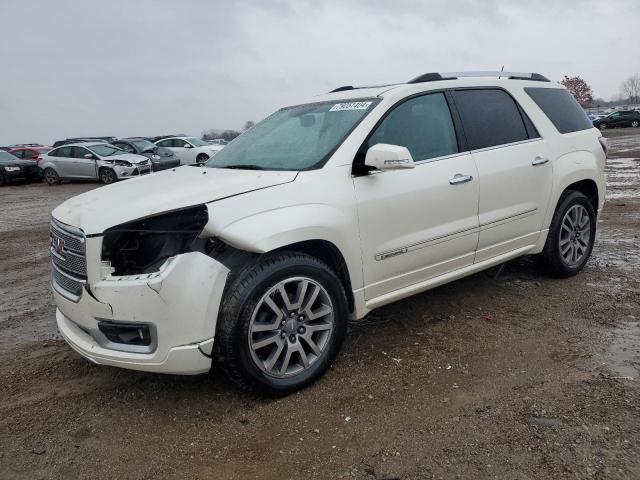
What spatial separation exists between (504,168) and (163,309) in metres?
2.81

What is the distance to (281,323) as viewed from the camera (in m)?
3.09

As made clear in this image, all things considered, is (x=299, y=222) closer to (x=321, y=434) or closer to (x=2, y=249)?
(x=321, y=434)

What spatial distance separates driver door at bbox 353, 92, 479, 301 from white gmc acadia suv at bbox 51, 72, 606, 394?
0.04 ft

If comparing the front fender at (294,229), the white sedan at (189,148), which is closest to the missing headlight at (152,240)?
the front fender at (294,229)

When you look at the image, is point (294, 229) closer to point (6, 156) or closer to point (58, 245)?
point (58, 245)

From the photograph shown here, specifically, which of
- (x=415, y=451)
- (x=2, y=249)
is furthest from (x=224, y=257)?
(x=2, y=249)

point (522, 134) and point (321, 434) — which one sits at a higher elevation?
point (522, 134)

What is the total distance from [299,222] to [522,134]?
2.43 metres

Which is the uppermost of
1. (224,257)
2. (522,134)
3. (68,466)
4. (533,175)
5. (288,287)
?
(522,134)

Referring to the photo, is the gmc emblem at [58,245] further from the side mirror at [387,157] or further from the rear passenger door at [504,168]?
the rear passenger door at [504,168]

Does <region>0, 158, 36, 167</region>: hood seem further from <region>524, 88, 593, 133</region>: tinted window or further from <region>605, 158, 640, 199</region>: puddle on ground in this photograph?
<region>524, 88, 593, 133</region>: tinted window

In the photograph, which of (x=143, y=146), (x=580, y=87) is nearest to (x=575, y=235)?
(x=143, y=146)

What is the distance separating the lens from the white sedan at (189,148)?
74.2 ft

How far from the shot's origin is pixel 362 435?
8.96ft
